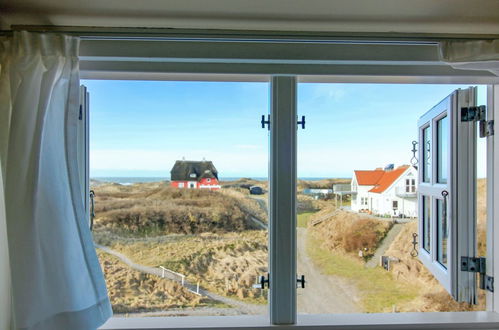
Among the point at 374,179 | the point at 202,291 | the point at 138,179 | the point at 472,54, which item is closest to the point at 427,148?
the point at 374,179

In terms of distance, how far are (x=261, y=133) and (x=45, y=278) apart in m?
0.98

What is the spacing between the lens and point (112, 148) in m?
1.26

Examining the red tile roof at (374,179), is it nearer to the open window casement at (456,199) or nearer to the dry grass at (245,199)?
the open window casement at (456,199)

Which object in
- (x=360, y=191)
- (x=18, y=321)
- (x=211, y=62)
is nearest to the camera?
(x=18, y=321)

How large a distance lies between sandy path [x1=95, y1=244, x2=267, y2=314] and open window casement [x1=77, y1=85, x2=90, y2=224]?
233 mm

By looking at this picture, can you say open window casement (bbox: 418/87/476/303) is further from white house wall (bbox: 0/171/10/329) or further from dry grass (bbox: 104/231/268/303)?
white house wall (bbox: 0/171/10/329)

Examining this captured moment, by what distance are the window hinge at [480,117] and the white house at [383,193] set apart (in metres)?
0.31

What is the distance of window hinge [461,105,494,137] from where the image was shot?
1.20 m

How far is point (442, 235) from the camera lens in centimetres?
125

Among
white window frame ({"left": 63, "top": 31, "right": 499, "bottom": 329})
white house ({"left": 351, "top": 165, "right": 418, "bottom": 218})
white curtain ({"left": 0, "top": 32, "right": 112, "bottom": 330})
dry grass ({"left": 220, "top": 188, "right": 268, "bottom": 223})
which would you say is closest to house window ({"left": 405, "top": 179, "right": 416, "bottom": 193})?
white house ({"left": 351, "top": 165, "right": 418, "bottom": 218})

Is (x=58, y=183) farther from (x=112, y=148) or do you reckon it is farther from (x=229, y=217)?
(x=229, y=217)

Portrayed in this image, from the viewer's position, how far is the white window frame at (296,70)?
44.0 inches

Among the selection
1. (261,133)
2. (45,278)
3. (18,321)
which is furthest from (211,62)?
(18,321)

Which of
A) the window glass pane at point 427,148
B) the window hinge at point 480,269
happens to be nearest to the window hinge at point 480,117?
the window glass pane at point 427,148
